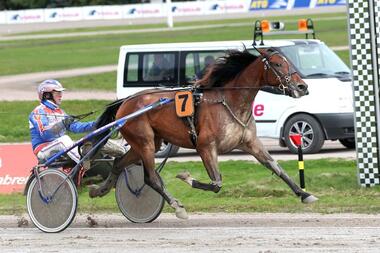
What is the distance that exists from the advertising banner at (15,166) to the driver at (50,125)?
3392 millimetres

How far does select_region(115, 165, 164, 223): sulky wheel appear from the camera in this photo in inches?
451

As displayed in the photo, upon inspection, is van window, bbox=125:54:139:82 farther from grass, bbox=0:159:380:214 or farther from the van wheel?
grass, bbox=0:159:380:214

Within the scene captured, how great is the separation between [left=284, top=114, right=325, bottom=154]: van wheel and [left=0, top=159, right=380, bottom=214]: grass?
4.79 feet

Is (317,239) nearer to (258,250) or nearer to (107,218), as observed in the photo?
(258,250)

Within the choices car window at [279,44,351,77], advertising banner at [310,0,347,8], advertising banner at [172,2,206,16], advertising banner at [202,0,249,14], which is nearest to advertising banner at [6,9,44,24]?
advertising banner at [172,2,206,16]

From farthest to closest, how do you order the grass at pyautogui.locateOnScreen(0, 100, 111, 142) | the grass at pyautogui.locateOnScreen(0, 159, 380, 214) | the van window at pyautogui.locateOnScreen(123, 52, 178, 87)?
the grass at pyautogui.locateOnScreen(0, 100, 111, 142) → the van window at pyautogui.locateOnScreen(123, 52, 178, 87) → the grass at pyautogui.locateOnScreen(0, 159, 380, 214)

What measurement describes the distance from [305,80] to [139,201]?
20.5 feet

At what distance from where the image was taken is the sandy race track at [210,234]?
9336mm

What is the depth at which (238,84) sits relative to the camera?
1109cm

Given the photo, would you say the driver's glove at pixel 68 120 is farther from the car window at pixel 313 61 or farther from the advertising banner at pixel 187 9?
the advertising banner at pixel 187 9

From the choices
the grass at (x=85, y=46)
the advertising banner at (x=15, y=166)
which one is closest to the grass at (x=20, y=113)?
the advertising banner at (x=15, y=166)

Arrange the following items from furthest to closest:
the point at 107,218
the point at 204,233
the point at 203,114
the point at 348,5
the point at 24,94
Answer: the point at 24,94 → the point at 348,5 → the point at 107,218 → the point at 203,114 → the point at 204,233

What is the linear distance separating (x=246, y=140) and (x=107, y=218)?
2.12 metres

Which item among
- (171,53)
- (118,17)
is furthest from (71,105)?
(118,17)
